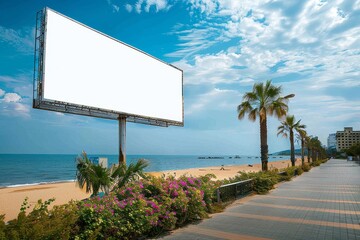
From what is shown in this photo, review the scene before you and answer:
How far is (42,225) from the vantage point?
4297mm

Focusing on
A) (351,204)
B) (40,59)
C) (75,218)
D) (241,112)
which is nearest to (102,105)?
(40,59)

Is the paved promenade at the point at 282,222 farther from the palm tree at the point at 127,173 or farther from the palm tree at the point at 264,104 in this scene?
the palm tree at the point at 264,104

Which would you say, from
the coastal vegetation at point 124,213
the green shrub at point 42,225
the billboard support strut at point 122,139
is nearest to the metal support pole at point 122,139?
the billboard support strut at point 122,139

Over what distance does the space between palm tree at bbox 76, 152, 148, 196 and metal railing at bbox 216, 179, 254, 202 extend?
3306mm

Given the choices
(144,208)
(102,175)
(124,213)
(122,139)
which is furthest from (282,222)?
(122,139)

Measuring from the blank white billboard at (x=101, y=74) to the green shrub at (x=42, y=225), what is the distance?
5260 mm

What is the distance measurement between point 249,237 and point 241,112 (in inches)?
633

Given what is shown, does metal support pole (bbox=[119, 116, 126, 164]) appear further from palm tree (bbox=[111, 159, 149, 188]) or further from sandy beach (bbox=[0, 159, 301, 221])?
palm tree (bbox=[111, 159, 149, 188])

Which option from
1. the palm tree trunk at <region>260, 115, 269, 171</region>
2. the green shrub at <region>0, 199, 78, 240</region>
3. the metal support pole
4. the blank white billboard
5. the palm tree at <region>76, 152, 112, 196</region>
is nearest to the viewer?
the green shrub at <region>0, 199, 78, 240</region>

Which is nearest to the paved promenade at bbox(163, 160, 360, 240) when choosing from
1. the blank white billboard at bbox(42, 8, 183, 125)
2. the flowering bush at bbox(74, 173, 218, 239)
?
the flowering bush at bbox(74, 173, 218, 239)

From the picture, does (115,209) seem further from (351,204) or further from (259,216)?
(351,204)

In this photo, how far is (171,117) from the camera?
15.4m

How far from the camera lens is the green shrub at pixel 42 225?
4.12 m

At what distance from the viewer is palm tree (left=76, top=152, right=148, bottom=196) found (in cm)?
784
